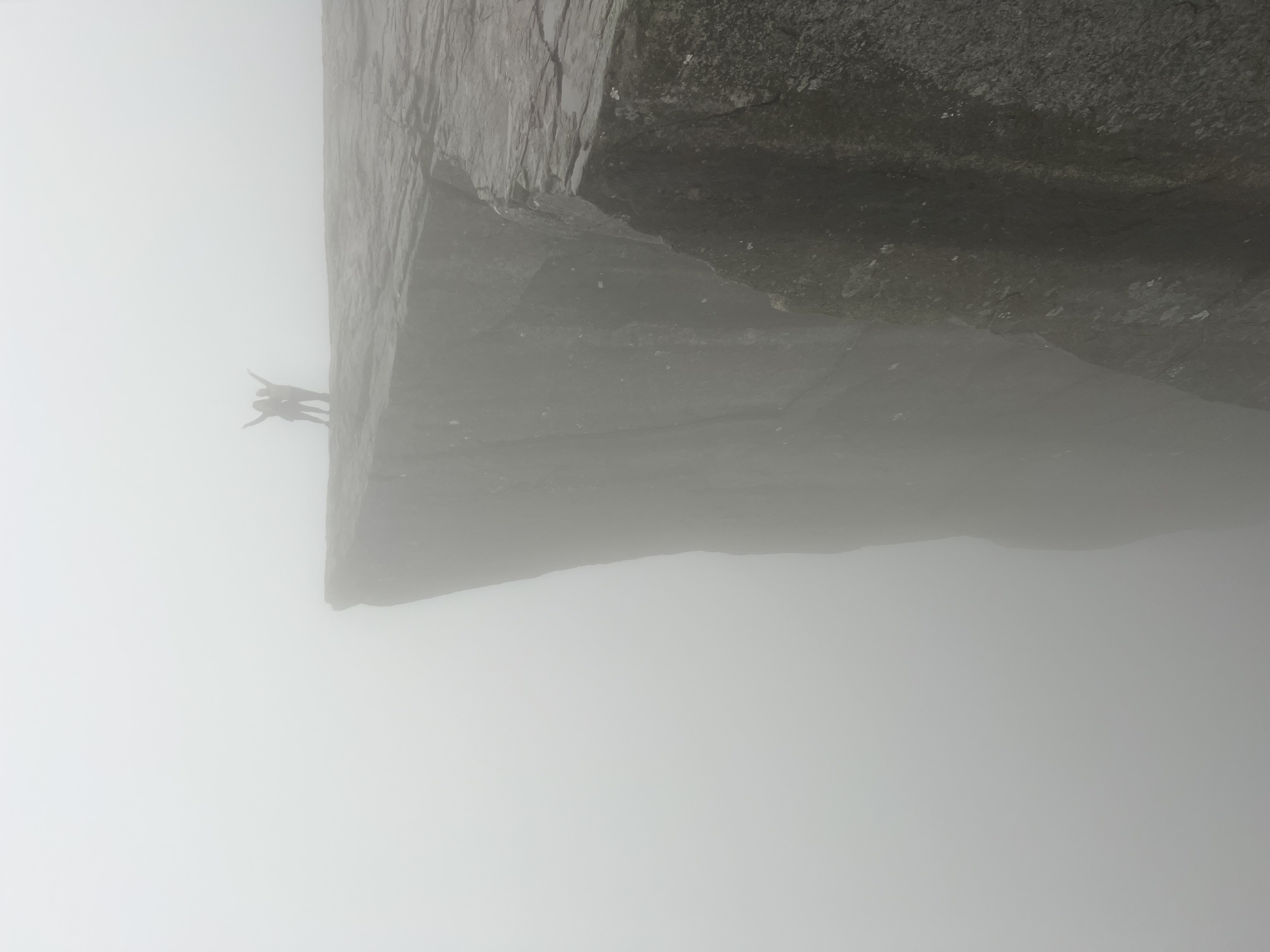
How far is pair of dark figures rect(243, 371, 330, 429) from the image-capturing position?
146 inches

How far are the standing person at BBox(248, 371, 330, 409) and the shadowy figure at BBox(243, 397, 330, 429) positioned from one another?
1cm

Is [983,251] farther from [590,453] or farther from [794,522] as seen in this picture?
[794,522]

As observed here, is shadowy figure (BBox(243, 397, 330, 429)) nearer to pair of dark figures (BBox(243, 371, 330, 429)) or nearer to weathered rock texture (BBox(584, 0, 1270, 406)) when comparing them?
pair of dark figures (BBox(243, 371, 330, 429))

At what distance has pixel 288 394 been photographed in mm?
3750

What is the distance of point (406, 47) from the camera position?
6.03 ft

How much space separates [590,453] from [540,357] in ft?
2.02

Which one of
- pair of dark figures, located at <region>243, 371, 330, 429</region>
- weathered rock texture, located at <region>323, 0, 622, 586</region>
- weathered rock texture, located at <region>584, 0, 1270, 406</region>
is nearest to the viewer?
weathered rock texture, located at <region>584, 0, 1270, 406</region>

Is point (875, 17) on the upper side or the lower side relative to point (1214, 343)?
lower

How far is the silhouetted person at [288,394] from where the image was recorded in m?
3.71

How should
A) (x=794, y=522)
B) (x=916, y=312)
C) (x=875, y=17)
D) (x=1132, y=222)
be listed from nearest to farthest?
1. (x=875, y=17)
2. (x=1132, y=222)
3. (x=916, y=312)
4. (x=794, y=522)

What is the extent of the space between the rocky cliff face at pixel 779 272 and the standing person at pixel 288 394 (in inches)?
18.6

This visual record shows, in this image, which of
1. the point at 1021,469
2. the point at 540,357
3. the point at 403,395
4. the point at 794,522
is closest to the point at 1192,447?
the point at 1021,469

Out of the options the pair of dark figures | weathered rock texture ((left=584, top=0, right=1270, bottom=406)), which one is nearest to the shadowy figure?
the pair of dark figures

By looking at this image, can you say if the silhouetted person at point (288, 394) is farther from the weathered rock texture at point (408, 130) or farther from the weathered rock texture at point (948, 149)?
the weathered rock texture at point (948, 149)
